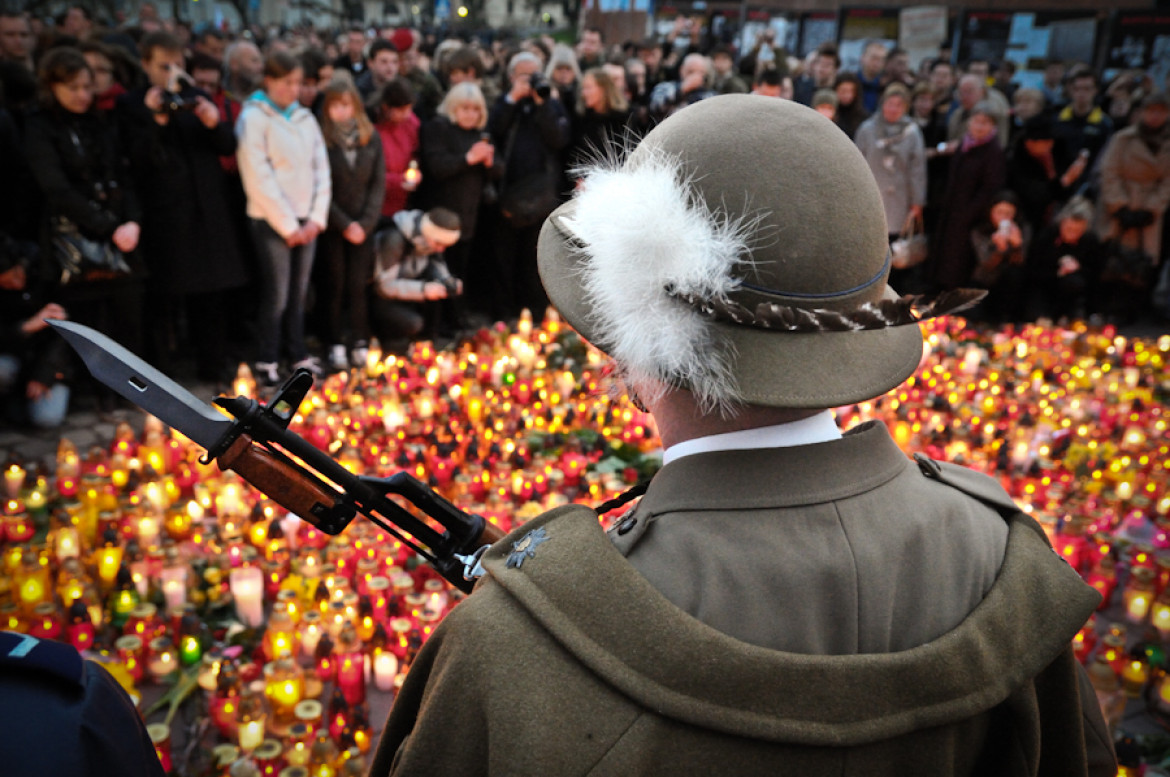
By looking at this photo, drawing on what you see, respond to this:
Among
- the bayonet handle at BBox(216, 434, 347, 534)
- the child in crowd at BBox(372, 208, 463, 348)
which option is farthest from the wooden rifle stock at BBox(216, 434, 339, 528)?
the child in crowd at BBox(372, 208, 463, 348)

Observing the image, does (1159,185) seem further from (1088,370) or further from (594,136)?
(594,136)

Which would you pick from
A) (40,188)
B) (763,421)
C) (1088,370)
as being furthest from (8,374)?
(1088,370)

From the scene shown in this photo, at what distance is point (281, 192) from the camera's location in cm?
524

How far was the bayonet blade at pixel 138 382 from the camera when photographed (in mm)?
1509

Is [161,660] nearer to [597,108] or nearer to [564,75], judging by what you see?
[597,108]

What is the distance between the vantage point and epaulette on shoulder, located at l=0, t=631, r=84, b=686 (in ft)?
3.45

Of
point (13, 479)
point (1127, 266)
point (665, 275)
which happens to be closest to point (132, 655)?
point (13, 479)

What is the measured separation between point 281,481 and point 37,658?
0.62 m

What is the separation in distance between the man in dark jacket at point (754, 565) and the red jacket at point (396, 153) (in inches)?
204

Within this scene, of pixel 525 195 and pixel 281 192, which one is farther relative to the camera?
pixel 525 195

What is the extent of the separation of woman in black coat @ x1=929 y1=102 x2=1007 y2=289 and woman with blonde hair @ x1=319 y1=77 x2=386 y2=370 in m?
4.72

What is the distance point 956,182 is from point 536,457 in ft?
16.1

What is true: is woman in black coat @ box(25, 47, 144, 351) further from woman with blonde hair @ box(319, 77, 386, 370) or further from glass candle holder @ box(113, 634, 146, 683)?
glass candle holder @ box(113, 634, 146, 683)

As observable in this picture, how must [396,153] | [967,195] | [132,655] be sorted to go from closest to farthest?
[132,655]
[396,153]
[967,195]
